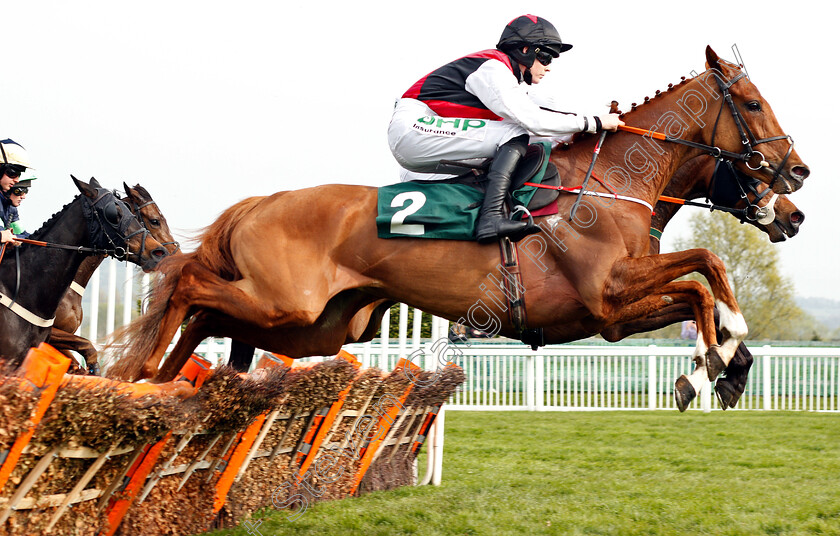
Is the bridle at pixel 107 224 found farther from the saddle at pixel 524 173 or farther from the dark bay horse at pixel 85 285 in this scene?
the saddle at pixel 524 173

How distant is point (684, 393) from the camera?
3.88 m

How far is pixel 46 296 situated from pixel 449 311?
9.48 ft

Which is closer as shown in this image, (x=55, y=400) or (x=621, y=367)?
(x=55, y=400)

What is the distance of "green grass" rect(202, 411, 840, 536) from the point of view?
498 cm

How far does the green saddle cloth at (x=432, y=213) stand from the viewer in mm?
4055

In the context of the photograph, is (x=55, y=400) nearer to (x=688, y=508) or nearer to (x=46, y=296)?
(x=46, y=296)

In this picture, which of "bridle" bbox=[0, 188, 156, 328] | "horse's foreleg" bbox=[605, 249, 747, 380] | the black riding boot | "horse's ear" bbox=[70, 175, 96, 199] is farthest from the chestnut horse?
"horse's ear" bbox=[70, 175, 96, 199]

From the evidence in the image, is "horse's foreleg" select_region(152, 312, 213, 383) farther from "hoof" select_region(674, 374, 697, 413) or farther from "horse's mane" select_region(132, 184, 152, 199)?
"horse's mane" select_region(132, 184, 152, 199)

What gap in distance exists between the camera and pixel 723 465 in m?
7.55

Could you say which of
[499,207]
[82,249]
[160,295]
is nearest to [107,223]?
[82,249]

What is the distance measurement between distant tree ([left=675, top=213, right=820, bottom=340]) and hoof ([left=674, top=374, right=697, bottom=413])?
22691 mm

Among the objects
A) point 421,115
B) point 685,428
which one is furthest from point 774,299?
point 421,115

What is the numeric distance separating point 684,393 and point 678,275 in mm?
542

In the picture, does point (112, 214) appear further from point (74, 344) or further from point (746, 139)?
point (746, 139)
